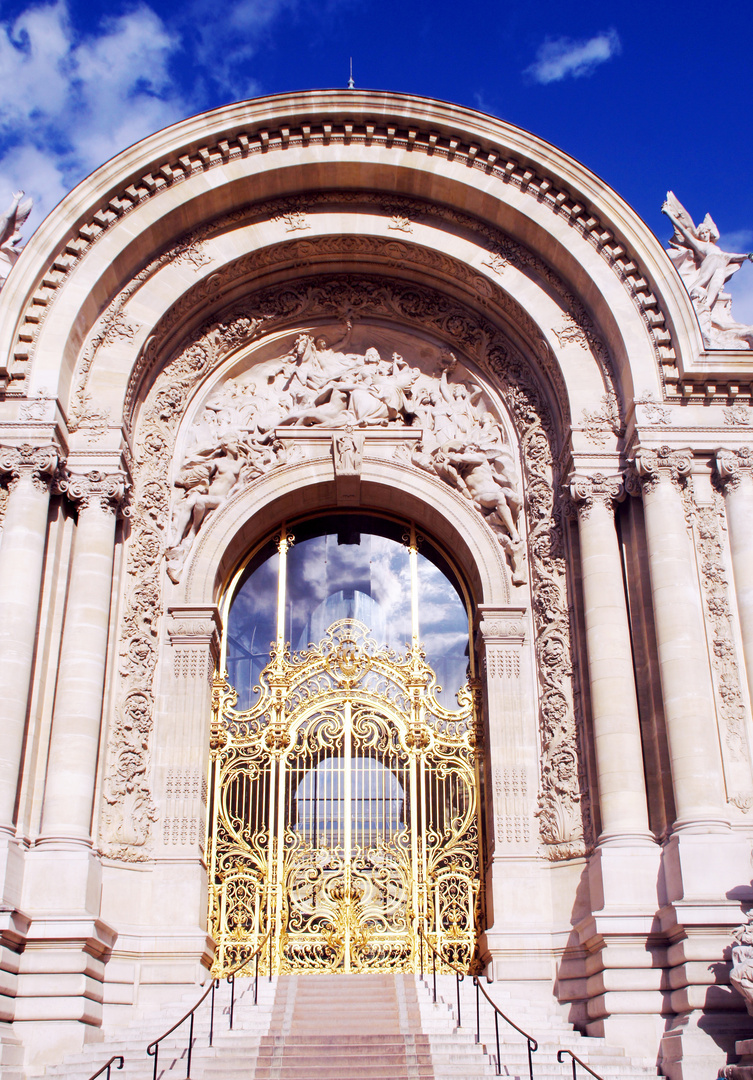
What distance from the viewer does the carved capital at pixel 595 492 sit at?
50.1 feet

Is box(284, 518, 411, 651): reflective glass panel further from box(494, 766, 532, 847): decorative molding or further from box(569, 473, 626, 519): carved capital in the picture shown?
box(569, 473, 626, 519): carved capital

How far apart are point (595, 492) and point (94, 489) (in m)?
6.86

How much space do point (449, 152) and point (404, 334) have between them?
294 cm

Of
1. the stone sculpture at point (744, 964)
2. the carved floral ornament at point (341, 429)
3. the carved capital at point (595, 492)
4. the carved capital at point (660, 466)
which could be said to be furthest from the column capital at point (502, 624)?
the stone sculpture at point (744, 964)

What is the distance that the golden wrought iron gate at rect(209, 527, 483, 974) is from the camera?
15.2 metres

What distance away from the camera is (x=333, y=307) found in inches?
724

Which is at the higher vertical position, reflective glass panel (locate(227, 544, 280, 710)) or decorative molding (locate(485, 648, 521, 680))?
reflective glass panel (locate(227, 544, 280, 710))

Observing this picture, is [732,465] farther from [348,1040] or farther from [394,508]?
[348,1040]

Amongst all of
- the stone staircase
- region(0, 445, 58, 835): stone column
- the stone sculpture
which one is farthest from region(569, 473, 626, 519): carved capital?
region(0, 445, 58, 835): stone column

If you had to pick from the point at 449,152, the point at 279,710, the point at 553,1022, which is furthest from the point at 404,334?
the point at 553,1022

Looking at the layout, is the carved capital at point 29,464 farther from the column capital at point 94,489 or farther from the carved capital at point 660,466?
the carved capital at point 660,466

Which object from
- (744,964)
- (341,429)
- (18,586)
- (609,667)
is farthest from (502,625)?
(18,586)

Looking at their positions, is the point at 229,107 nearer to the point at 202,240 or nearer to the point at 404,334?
the point at 202,240

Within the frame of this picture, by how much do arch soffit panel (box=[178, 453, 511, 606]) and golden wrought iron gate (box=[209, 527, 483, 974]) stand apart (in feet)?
4.95
